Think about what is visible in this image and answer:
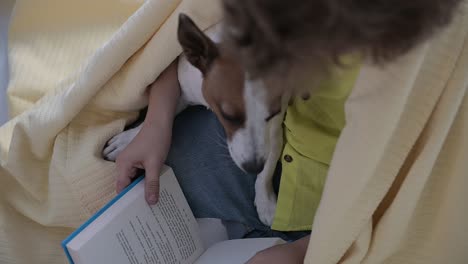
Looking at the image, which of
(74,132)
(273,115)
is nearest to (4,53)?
(74,132)

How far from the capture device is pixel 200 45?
0.86 m

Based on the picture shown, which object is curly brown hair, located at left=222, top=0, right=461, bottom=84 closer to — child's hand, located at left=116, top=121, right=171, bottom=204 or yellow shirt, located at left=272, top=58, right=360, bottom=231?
yellow shirt, located at left=272, top=58, right=360, bottom=231

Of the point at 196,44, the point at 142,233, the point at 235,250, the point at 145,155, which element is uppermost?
the point at 196,44

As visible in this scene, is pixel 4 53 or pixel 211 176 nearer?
pixel 211 176

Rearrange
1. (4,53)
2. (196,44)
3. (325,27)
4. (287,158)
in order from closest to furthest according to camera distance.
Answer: (325,27), (196,44), (287,158), (4,53)

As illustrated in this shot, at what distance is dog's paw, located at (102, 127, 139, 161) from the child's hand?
1.8 inches

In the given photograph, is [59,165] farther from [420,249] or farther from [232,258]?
[420,249]

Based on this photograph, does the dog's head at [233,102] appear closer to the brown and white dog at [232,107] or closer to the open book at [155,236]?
the brown and white dog at [232,107]

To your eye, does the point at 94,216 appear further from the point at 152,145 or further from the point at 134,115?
the point at 134,115

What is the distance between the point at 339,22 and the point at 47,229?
81cm

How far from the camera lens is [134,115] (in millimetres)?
1097

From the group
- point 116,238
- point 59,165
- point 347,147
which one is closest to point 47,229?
point 59,165

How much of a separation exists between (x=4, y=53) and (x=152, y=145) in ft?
1.96

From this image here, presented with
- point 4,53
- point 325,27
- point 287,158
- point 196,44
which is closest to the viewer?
point 325,27
